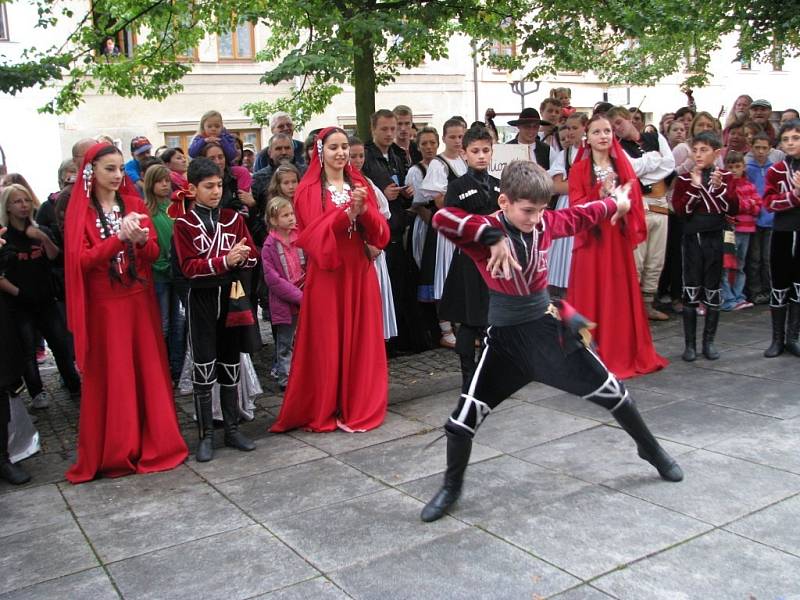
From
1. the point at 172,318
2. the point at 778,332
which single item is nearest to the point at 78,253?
the point at 172,318

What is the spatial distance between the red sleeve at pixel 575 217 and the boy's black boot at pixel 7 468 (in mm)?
3637

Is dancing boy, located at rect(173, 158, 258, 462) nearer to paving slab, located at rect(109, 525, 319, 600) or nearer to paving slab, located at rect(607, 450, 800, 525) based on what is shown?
paving slab, located at rect(109, 525, 319, 600)

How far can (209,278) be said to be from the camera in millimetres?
5516

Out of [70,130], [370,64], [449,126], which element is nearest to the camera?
[449,126]

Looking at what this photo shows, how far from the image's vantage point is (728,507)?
13.7 feet

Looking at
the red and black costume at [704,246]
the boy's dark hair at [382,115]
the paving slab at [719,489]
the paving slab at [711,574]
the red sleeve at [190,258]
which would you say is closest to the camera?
the paving slab at [711,574]

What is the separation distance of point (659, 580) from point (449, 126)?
5.32 m

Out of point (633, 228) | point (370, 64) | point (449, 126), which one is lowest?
point (633, 228)

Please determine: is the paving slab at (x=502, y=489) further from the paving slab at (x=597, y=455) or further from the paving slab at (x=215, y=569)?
the paving slab at (x=215, y=569)

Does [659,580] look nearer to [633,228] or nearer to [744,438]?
[744,438]

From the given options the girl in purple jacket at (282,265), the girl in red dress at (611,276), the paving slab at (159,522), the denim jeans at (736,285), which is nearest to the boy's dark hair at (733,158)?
the denim jeans at (736,285)

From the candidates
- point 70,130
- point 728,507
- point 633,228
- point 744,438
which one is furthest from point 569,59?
point 70,130

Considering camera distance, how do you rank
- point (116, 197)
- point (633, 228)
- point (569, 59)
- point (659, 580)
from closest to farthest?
point (659, 580)
point (116, 197)
point (633, 228)
point (569, 59)

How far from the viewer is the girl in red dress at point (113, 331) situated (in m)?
5.19
